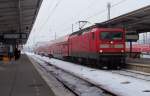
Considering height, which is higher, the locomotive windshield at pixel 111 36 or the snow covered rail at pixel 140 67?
the locomotive windshield at pixel 111 36

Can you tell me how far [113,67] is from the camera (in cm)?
2914

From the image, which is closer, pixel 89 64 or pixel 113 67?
pixel 113 67

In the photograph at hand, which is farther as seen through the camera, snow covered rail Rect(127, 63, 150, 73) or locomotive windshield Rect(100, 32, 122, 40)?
locomotive windshield Rect(100, 32, 122, 40)

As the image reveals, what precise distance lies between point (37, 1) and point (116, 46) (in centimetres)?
803

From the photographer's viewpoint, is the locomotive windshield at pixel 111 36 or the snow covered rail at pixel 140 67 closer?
the snow covered rail at pixel 140 67

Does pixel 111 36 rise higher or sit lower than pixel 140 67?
higher

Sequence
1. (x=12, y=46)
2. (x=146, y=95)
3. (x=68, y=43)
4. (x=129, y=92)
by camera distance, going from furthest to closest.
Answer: (x=12, y=46)
(x=68, y=43)
(x=129, y=92)
(x=146, y=95)

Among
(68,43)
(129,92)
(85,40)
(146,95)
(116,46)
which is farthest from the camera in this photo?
(68,43)

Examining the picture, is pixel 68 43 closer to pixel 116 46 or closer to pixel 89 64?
pixel 89 64

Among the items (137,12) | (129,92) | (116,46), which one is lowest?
(129,92)

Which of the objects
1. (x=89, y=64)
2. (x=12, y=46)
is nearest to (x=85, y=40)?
(x=89, y=64)

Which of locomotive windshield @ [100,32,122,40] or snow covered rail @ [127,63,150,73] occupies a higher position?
locomotive windshield @ [100,32,122,40]

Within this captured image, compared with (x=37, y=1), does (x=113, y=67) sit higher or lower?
lower

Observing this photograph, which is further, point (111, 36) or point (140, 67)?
point (111, 36)
